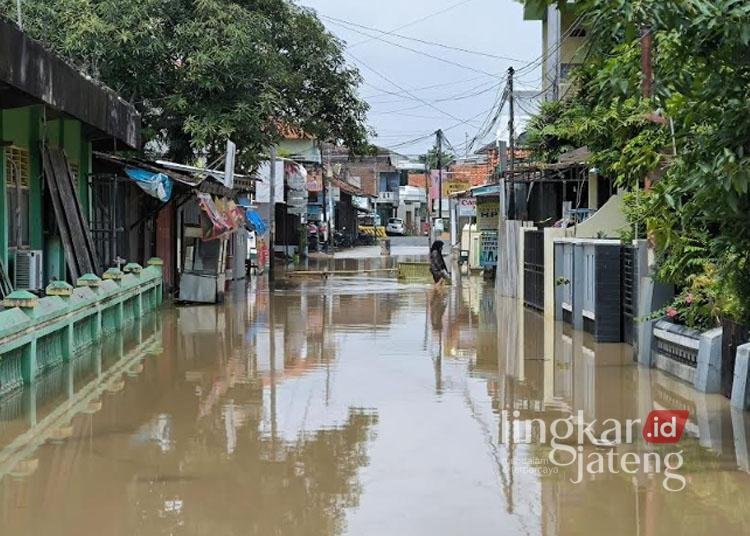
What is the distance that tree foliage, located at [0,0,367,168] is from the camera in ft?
72.5

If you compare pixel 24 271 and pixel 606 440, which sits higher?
pixel 24 271

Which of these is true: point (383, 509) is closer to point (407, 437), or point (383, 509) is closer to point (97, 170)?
point (407, 437)

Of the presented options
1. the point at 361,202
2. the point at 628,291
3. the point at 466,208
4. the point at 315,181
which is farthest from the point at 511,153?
the point at 361,202

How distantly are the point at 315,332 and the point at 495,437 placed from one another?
28.7 ft

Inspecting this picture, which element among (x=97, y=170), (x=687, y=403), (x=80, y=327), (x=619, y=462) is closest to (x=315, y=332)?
(x=80, y=327)

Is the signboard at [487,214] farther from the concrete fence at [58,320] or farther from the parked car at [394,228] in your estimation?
the parked car at [394,228]

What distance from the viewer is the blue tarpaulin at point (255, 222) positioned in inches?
1305

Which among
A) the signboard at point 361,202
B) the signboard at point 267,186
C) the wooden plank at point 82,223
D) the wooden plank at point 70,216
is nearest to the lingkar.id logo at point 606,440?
the wooden plank at point 70,216

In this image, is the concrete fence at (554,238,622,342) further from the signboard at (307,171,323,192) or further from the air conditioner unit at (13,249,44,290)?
the signboard at (307,171,323,192)

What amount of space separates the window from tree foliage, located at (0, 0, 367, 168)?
669 centimetres

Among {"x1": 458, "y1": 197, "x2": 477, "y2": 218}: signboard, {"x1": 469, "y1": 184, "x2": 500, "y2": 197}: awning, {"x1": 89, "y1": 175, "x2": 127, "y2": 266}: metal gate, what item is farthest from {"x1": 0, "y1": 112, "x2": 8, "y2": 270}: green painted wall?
{"x1": 458, "y1": 197, "x2": 477, "y2": 218}: signboard

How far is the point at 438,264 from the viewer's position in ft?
92.4

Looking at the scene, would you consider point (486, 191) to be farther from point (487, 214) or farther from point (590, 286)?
point (590, 286)

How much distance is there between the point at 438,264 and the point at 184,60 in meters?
9.33
